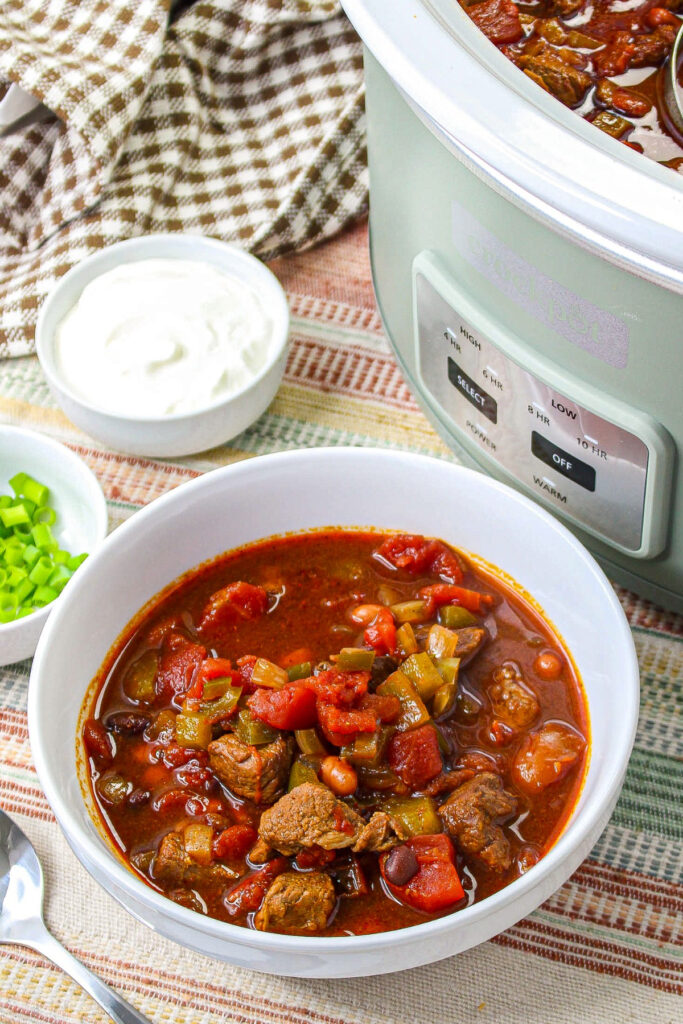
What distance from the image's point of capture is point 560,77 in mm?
1410

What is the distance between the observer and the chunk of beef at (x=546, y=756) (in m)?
1.45

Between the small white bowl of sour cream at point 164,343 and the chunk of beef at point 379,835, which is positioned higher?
the small white bowl of sour cream at point 164,343

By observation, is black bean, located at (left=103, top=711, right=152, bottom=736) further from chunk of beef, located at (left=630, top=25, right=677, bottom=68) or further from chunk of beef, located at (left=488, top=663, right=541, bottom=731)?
chunk of beef, located at (left=630, top=25, right=677, bottom=68)

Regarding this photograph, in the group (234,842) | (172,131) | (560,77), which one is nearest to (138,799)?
(234,842)

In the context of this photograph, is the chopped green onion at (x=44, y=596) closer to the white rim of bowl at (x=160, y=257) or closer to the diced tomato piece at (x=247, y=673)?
the white rim of bowl at (x=160, y=257)

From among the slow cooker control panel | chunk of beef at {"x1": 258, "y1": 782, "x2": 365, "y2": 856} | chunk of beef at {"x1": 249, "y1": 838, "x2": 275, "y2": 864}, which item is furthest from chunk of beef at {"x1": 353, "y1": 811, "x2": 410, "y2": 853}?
the slow cooker control panel

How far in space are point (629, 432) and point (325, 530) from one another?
51 cm

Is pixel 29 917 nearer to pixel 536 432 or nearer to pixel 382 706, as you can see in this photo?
pixel 382 706

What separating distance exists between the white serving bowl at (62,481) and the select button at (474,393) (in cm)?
62

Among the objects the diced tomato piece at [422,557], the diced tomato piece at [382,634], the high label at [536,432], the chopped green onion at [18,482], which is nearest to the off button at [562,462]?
the high label at [536,432]

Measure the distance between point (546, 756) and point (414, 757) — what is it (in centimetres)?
18

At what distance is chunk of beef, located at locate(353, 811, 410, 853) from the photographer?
1339mm

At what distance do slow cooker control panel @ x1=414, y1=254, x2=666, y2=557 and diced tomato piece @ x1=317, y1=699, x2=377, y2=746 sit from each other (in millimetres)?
459

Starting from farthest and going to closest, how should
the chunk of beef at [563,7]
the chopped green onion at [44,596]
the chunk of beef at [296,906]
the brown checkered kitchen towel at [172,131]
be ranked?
1. the brown checkered kitchen towel at [172,131]
2. the chopped green onion at [44,596]
3. the chunk of beef at [563,7]
4. the chunk of beef at [296,906]
